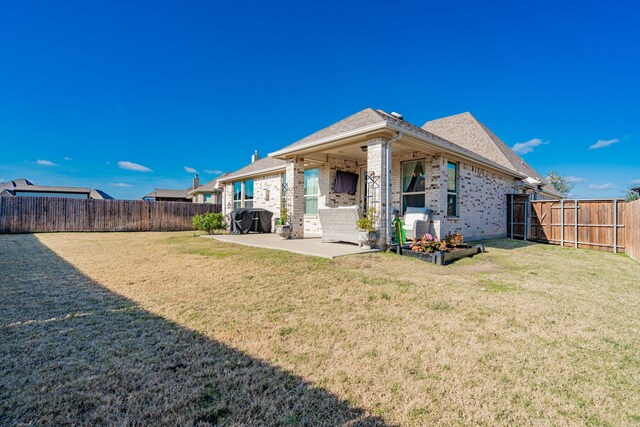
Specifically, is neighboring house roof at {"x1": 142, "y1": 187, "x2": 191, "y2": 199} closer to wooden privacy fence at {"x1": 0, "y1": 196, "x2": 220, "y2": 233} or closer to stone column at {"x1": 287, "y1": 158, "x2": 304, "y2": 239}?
wooden privacy fence at {"x1": 0, "y1": 196, "x2": 220, "y2": 233}

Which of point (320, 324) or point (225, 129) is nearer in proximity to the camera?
point (320, 324)

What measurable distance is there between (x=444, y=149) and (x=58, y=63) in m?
18.8

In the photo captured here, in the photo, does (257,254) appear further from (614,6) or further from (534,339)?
(614,6)

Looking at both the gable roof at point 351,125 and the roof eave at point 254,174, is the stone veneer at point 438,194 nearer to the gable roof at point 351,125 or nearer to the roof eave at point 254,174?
the gable roof at point 351,125

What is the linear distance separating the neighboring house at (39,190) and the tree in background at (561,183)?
5612cm

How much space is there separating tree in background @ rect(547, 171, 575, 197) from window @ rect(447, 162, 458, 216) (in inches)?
1521

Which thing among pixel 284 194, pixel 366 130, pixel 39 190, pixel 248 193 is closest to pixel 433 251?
pixel 366 130

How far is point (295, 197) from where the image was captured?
31.1ft

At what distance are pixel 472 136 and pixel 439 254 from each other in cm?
1223

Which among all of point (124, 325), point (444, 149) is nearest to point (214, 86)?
point (444, 149)

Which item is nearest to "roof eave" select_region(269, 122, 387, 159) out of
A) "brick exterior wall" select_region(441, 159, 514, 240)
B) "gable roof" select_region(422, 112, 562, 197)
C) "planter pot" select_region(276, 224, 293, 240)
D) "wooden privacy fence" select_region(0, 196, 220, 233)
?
"planter pot" select_region(276, 224, 293, 240)

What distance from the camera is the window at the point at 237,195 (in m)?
16.7

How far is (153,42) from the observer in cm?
1302

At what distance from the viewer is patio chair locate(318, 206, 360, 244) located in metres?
7.26
